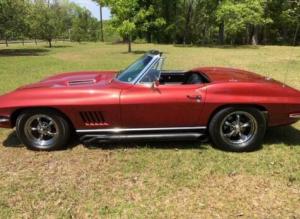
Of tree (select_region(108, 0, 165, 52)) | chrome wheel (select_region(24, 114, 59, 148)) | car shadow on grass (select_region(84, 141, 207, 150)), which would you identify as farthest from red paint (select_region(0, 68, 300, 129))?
tree (select_region(108, 0, 165, 52))

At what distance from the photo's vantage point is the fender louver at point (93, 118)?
5328 mm

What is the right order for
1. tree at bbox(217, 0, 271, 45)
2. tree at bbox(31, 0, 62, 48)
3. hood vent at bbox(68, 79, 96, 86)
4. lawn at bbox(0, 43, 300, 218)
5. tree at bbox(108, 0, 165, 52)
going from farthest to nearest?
tree at bbox(31, 0, 62, 48)
tree at bbox(217, 0, 271, 45)
tree at bbox(108, 0, 165, 52)
hood vent at bbox(68, 79, 96, 86)
lawn at bbox(0, 43, 300, 218)

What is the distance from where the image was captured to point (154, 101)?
208 inches

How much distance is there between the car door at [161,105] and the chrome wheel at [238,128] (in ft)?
1.42

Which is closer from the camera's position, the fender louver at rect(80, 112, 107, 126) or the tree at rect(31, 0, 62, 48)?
the fender louver at rect(80, 112, 107, 126)

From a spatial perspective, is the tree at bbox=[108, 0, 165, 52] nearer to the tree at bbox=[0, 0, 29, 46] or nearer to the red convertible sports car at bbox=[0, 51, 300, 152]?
the tree at bbox=[0, 0, 29, 46]

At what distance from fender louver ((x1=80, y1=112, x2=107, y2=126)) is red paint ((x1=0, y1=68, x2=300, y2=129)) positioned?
3cm

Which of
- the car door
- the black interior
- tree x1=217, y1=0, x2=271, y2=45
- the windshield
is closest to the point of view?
the car door

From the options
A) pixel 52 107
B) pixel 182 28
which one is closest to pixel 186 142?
pixel 52 107

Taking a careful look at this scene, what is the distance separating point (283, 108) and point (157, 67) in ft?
6.02

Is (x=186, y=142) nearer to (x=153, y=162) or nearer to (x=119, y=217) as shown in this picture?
(x=153, y=162)

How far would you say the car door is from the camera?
17.3 ft

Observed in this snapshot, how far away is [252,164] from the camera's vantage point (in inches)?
202

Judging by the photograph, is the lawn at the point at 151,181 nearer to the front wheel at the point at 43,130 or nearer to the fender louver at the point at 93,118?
the front wheel at the point at 43,130
